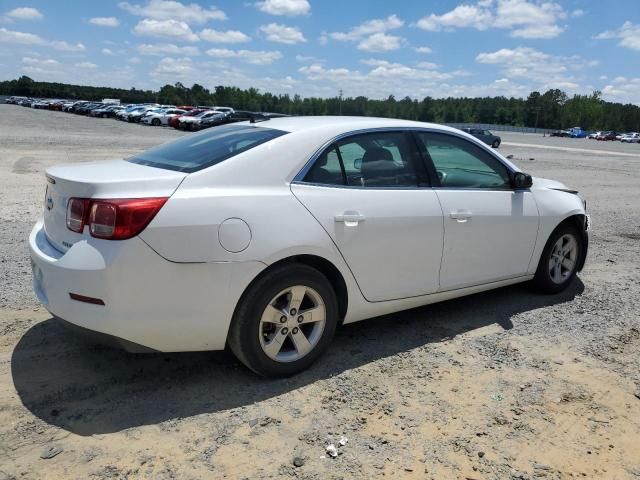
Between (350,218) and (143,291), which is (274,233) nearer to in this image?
(350,218)

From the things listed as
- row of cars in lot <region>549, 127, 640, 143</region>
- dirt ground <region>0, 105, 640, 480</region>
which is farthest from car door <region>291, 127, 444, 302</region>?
row of cars in lot <region>549, 127, 640, 143</region>

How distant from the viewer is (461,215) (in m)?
4.27

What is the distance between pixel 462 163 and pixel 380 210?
1.17 m

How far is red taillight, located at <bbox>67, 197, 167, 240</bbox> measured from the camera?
2.99m

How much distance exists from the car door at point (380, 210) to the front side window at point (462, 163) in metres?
0.18

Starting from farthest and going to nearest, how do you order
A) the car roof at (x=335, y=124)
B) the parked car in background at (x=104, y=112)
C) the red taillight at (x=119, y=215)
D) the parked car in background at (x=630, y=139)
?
the parked car in background at (x=630, y=139), the parked car in background at (x=104, y=112), the car roof at (x=335, y=124), the red taillight at (x=119, y=215)

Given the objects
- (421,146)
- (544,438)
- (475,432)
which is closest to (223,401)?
(475,432)

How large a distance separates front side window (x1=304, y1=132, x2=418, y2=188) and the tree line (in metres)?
123

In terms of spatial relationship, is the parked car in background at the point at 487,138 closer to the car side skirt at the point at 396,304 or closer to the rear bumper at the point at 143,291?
the car side skirt at the point at 396,304

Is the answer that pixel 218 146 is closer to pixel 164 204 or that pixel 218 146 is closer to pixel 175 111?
pixel 164 204

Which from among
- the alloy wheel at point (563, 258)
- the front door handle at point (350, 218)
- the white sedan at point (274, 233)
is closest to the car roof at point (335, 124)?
the white sedan at point (274, 233)

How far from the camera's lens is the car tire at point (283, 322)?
131 inches

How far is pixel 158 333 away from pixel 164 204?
2.36 feet

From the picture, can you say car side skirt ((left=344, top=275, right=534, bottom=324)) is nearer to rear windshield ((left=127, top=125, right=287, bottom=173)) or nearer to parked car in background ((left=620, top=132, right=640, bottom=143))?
rear windshield ((left=127, top=125, right=287, bottom=173))
